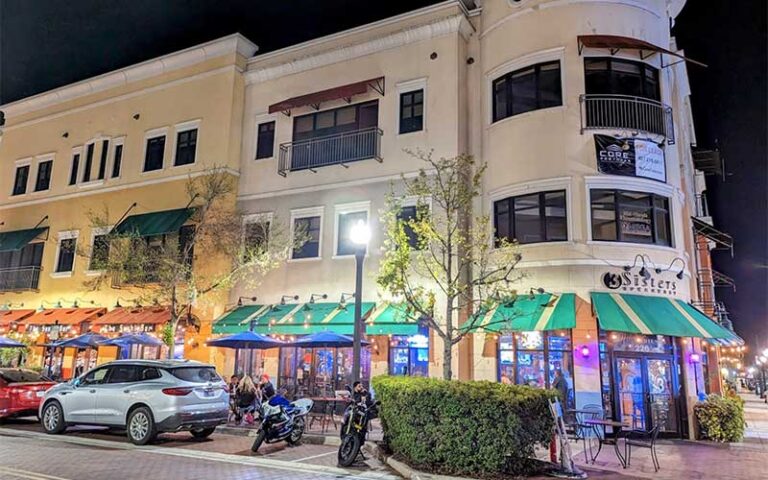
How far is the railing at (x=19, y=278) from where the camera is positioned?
26328 millimetres

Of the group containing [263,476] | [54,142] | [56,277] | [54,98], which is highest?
[54,98]

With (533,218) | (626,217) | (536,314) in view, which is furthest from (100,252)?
(626,217)

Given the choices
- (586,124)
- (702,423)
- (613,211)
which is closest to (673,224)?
(613,211)

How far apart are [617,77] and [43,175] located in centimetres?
2615

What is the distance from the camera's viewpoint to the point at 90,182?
25922 millimetres

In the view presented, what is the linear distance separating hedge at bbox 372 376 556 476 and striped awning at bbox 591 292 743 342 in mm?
5378

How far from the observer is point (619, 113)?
671 inches

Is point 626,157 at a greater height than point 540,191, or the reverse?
point 626,157

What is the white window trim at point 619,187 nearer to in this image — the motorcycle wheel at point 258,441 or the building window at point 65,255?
the motorcycle wheel at point 258,441

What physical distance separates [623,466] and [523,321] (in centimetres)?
502

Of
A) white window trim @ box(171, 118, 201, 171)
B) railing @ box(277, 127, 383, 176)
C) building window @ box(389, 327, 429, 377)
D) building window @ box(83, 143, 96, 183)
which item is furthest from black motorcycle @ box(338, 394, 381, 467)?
building window @ box(83, 143, 96, 183)

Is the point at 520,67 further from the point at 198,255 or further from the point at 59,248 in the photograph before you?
the point at 59,248

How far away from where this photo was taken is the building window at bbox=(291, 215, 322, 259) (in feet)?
68.0

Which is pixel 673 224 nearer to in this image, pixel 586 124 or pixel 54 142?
pixel 586 124
